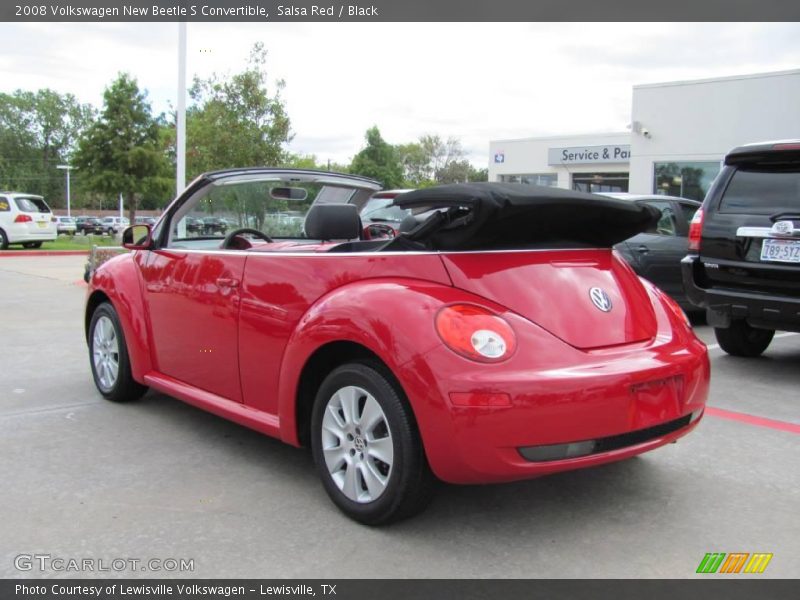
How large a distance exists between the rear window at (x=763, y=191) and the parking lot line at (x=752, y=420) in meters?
1.75

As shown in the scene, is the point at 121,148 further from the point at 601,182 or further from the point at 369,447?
the point at 369,447

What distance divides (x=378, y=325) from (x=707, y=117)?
19010mm

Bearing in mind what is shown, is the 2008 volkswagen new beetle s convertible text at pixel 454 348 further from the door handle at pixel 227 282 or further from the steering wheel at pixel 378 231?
the steering wheel at pixel 378 231

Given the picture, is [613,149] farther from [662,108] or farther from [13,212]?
[13,212]

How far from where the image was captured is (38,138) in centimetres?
9862

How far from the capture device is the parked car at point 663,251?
827cm

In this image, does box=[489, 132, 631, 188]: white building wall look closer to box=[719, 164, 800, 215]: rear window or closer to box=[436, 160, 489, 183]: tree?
box=[719, 164, 800, 215]: rear window

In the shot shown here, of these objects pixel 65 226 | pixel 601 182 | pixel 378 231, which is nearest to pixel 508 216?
pixel 378 231

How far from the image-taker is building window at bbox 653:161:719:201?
64.3 feet

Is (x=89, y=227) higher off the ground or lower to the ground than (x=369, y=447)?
higher

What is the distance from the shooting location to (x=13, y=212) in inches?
880
